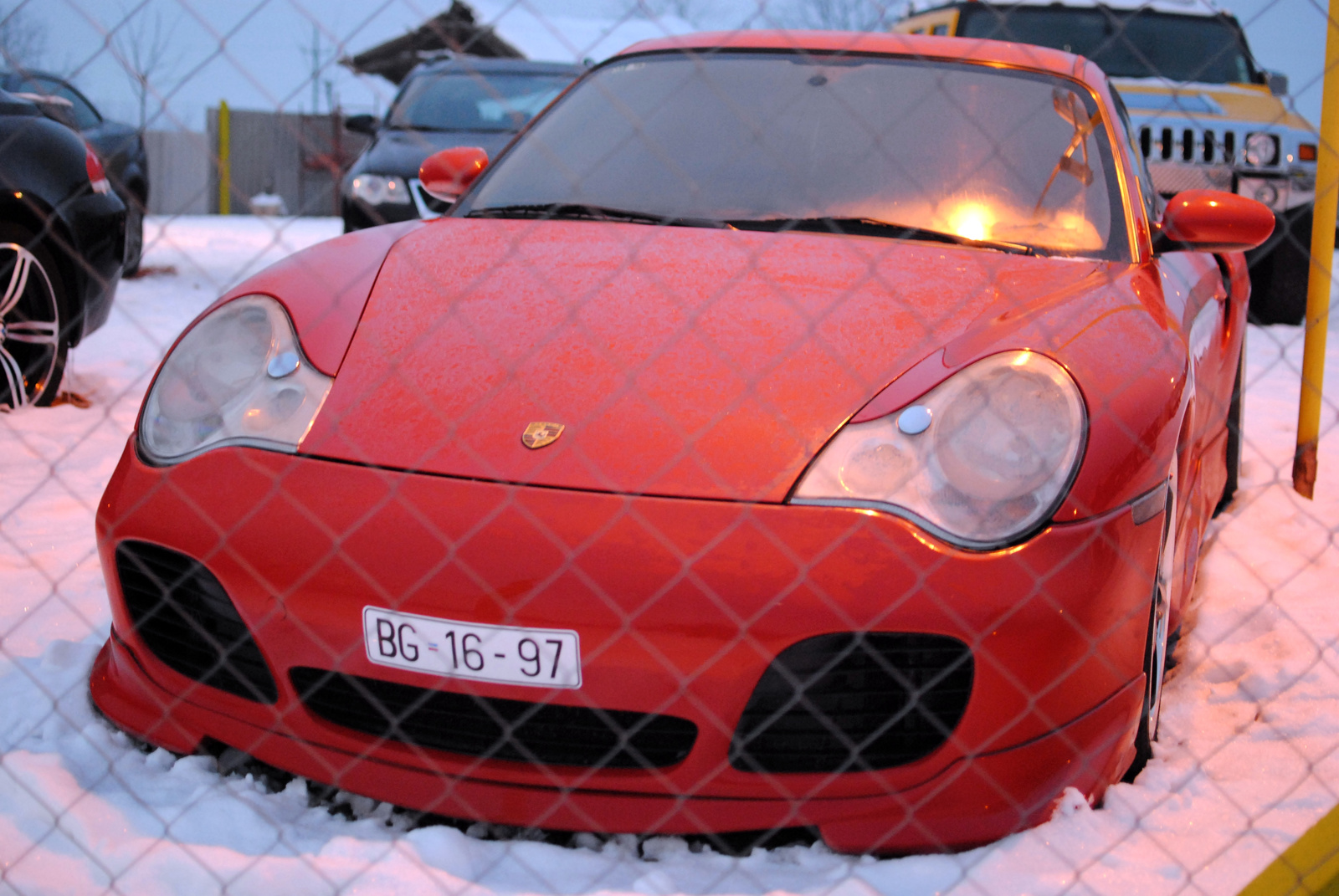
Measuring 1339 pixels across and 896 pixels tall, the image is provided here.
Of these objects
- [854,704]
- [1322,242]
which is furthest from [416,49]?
[854,704]

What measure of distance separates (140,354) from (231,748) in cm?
395

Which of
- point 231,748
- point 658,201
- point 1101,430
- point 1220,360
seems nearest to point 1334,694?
point 1220,360

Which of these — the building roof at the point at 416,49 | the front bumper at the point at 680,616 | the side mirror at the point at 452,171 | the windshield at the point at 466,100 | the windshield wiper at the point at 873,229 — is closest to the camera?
the front bumper at the point at 680,616

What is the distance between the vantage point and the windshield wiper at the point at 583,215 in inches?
89.8

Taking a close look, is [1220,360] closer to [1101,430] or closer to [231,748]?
[1101,430]

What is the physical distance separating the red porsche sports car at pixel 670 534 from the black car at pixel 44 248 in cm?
219

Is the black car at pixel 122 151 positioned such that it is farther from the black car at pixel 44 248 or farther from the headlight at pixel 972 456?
the headlight at pixel 972 456

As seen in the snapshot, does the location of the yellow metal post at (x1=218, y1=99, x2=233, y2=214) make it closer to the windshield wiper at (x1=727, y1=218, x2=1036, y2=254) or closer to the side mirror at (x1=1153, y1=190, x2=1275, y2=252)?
the windshield wiper at (x1=727, y1=218, x2=1036, y2=254)

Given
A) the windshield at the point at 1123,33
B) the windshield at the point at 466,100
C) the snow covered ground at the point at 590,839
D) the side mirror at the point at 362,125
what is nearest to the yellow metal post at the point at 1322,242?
the snow covered ground at the point at 590,839

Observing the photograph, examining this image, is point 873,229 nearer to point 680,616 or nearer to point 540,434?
point 540,434

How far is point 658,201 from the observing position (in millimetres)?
2381

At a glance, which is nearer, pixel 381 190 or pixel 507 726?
pixel 507 726

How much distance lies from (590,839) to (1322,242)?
2819 mm

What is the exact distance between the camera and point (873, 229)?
224cm
